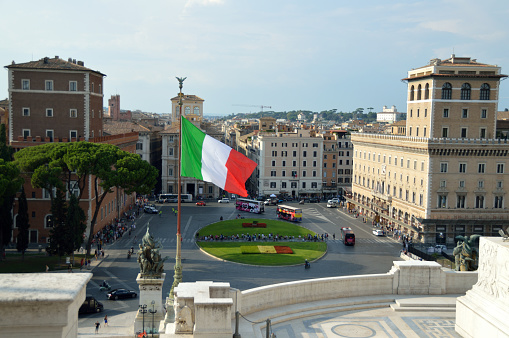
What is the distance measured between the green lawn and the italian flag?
24.8 metres

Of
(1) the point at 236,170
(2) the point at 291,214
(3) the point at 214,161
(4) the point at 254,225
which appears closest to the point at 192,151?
(3) the point at 214,161

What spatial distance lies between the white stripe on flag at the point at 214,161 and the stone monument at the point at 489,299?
8484mm

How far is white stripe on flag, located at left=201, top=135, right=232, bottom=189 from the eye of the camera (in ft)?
61.7

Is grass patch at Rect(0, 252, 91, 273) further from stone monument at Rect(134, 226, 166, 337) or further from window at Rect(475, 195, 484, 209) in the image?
window at Rect(475, 195, 484, 209)

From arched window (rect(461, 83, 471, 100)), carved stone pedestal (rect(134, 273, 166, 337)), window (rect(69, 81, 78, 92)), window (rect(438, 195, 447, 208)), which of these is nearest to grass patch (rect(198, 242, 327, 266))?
window (rect(438, 195, 447, 208))

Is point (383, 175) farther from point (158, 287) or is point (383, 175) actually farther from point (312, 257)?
point (158, 287)

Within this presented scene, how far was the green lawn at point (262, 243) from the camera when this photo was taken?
44263mm

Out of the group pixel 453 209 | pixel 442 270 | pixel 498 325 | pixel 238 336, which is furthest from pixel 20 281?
pixel 453 209

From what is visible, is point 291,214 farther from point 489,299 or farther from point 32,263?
point 489,299

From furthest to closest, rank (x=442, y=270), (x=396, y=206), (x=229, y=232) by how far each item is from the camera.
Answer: (x=396, y=206)
(x=229, y=232)
(x=442, y=270)

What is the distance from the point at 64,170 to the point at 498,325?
36875 mm

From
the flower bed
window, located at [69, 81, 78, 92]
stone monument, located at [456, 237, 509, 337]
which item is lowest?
the flower bed

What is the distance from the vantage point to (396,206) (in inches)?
2445

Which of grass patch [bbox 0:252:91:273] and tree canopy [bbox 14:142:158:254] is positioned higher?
tree canopy [bbox 14:142:158:254]
